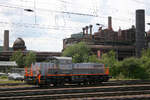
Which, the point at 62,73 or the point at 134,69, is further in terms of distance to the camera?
the point at 134,69

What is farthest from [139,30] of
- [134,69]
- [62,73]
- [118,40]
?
[62,73]

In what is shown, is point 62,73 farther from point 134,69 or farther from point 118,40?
point 118,40

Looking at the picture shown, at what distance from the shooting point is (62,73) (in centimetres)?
2352

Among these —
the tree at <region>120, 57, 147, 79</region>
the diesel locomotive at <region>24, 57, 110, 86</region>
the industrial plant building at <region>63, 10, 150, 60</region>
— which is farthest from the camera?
the industrial plant building at <region>63, 10, 150, 60</region>

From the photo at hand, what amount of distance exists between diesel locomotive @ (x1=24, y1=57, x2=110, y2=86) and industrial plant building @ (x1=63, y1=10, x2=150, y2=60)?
5104cm

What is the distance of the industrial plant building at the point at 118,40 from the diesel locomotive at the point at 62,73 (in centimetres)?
5104

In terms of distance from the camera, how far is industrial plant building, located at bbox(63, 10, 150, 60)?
82.6 metres

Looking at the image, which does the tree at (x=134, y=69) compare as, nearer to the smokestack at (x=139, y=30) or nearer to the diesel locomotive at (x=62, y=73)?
the diesel locomotive at (x=62, y=73)

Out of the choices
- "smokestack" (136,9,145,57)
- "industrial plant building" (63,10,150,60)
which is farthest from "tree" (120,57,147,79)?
"smokestack" (136,9,145,57)

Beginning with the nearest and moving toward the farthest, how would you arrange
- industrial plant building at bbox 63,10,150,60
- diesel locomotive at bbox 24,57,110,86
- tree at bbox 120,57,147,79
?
1. diesel locomotive at bbox 24,57,110,86
2. tree at bbox 120,57,147,79
3. industrial plant building at bbox 63,10,150,60

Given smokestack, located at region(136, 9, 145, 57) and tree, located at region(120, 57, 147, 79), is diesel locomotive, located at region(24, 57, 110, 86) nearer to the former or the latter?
tree, located at region(120, 57, 147, 79)

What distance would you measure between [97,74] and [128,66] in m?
15.1

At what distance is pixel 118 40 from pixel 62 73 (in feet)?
238

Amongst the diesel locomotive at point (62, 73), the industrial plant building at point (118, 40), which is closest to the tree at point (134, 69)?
the diesel locomotive at point (62, 73)
